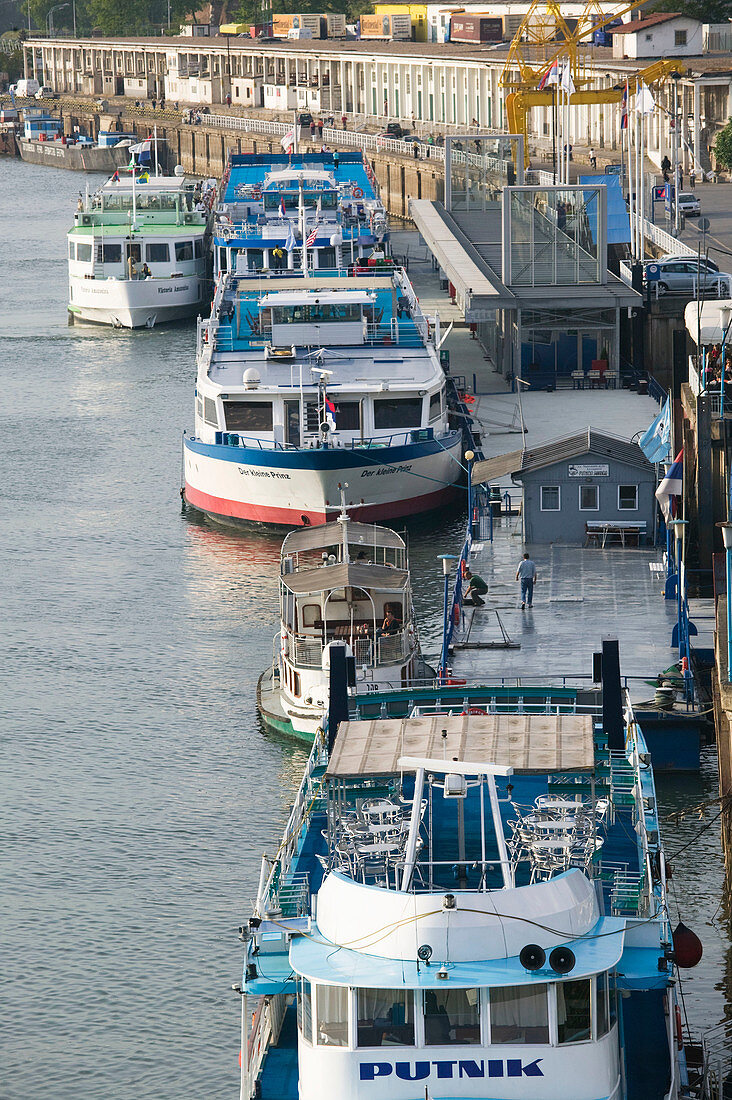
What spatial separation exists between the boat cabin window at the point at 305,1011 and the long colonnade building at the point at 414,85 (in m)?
84.1

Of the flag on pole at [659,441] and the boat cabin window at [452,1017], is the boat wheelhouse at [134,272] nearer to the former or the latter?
the flag on pole at [659,441]

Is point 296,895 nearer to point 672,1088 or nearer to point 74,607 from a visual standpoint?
point 672,1088

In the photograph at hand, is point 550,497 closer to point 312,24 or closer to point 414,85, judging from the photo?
point 414,85

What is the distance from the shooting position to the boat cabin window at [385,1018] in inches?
717

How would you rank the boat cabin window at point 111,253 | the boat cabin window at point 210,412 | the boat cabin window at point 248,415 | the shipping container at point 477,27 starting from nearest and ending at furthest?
1. the boat cabin window at point 248,415
2. the boat cabin window at point 210,412
3. the boat cabin window at point 111,253
4. the shipping container at point 477,27

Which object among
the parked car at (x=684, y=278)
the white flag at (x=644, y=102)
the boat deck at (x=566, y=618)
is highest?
the white flag at (x=644, y=102)

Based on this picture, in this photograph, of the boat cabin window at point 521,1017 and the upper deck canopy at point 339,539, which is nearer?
the boat cabin window at point 521,1017

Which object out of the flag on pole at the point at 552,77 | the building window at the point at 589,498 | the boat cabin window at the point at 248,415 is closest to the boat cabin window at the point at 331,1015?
the building window at the point at 589,498

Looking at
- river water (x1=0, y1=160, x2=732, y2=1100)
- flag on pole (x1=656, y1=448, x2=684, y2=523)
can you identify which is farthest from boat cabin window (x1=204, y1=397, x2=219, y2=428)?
flag on pole (x1=656, y1=448, x2=684, y2=523)

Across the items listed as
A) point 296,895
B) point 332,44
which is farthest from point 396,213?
point 296,895

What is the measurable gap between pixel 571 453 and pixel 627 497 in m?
1.81

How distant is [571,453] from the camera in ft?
139

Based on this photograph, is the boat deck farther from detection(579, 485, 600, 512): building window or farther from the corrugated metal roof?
the corrugated metal roof

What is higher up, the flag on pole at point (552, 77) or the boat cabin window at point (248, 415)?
the flag on pole at point (552, 77)
